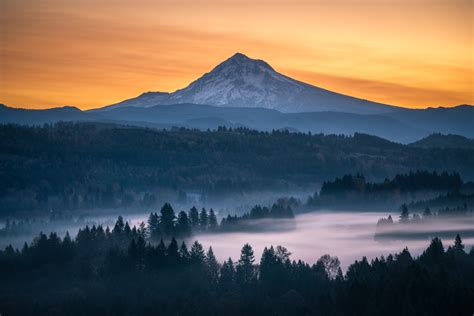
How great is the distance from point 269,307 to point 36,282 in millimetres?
35319

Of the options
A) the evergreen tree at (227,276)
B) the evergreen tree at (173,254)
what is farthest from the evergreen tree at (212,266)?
the evergreen tree at (173,254)

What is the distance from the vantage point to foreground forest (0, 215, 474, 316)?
139 metres

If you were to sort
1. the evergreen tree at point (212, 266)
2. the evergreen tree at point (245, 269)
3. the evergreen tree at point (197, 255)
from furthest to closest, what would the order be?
the evergreen tree at point (197, 255), the evergreen tree at point (212, 266), the evergreen tree at point (245, 269)

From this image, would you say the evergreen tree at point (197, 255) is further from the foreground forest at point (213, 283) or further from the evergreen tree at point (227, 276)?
the evergreen tree at point (227, 276)

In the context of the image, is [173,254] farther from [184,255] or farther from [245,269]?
[245,269]

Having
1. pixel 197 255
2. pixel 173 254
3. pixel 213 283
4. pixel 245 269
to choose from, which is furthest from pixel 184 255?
pixel 213 283

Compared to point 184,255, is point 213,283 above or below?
below

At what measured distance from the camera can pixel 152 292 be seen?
157250mm

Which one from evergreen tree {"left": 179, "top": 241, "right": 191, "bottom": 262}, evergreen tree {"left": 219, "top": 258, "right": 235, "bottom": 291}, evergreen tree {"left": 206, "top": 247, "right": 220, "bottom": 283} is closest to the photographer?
evergreen tree {"left": 219, "top": 258, "right": 235, "bottom": 291}

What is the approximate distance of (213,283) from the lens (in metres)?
162

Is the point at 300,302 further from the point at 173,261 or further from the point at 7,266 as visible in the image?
the point at 7,266

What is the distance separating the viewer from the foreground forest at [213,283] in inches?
5487

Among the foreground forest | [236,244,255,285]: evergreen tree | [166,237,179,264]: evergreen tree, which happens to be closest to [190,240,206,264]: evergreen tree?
the foreground forest

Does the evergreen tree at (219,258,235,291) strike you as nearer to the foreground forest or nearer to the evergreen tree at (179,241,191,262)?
the foreground forest
